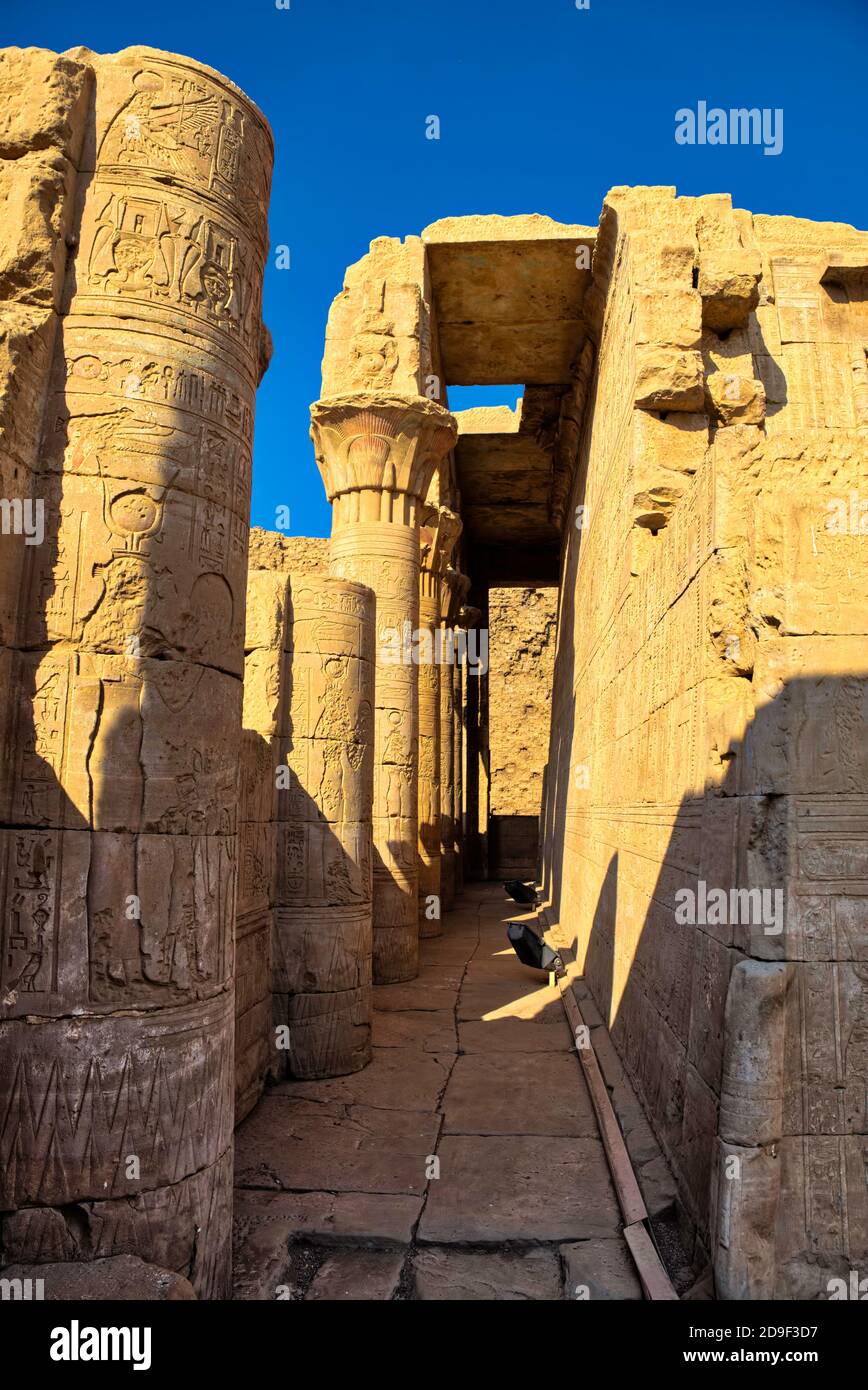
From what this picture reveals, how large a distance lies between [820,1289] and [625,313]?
24.3 ft

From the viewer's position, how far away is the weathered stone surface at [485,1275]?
355 centimetres

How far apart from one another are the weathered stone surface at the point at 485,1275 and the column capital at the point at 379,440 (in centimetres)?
734

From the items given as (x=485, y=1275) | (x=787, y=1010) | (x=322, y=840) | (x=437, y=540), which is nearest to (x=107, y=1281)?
(x=485, y=1275)

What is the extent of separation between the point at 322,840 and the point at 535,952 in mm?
3520

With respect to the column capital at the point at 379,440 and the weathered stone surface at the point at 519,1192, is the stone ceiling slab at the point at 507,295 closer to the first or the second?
the column capital at the point at 379,440

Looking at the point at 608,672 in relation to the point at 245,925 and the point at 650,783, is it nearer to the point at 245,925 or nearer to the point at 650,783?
the point at 650,783

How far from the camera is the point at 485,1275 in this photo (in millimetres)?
3701

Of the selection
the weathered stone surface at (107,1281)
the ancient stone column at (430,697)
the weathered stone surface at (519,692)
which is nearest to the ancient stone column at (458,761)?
the ancient stone column at (430,697)

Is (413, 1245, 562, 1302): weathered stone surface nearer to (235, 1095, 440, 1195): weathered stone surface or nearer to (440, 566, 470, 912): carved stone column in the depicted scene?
(235, 1095, 440, 1195): weathered stone surface

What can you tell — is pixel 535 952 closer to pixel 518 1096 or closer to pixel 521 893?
pixel 518 1096

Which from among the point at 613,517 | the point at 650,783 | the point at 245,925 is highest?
the point at 613,517
